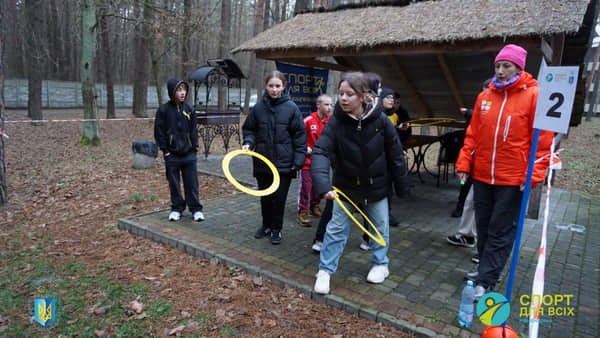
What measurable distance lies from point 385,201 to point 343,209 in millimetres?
417

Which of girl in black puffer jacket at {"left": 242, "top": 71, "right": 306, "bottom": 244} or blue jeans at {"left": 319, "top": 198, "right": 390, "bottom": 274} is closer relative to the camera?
blue jeans at {"left": 319, "top": 198, "right": 390, "bottom": 274}

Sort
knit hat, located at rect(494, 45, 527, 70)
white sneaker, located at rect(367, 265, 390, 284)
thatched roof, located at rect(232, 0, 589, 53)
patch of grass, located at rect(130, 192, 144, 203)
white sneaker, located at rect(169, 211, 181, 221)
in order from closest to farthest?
knit hat, located at rect(494, 45, 527, 70)
white sneaker, located at rect(367, 265, 390, 284)
thatched roof, located at rect(232, 0, 589, 53)
white sneaker, located at rect(169, 211, 181, 221)
patch of grass, located at rect(130, 192, 144, 203)

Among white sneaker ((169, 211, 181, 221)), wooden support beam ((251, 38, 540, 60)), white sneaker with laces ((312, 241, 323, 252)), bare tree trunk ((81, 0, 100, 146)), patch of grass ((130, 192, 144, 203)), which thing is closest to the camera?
white sneaker with laces ((312, 241, 323, 252))

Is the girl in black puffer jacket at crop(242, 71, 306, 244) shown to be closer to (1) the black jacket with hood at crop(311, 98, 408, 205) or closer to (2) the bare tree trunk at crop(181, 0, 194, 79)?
(1) the black jacket with hood at crop(311, 98, 408, 205)

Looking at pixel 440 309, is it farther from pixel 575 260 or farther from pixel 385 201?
pixel 575 260

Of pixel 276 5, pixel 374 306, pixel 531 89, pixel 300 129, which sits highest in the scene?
pixel 276 5

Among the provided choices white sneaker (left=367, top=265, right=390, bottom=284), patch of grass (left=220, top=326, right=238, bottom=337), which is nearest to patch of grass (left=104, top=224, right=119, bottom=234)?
patch of grass (left=220, top=326, right=238, bottom=337)

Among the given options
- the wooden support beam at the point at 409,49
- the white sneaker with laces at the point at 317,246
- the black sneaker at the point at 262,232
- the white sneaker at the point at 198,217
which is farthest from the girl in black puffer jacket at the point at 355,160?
the wooden support beam at the point at 409,49

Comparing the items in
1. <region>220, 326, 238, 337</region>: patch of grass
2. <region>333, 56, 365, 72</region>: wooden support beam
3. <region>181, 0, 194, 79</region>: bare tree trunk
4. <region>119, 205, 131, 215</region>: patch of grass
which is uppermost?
<region>181, 0, 194, 79</region>: bare tree trunk

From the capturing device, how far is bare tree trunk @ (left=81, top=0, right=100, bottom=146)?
1130 cm

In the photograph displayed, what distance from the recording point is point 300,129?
4.48m

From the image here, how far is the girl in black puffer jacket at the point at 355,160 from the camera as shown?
320 centimetres

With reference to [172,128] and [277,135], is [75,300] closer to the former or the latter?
[172,128]

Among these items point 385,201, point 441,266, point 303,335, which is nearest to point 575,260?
point 441,266
